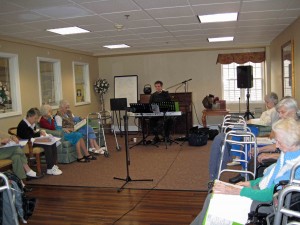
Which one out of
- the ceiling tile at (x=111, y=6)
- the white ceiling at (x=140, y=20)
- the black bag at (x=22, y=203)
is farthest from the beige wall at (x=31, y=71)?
the black bag at (x=22, y=203)

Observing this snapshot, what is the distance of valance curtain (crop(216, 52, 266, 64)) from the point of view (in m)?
8.85

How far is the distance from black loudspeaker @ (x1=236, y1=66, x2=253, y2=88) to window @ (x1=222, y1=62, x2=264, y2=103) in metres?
1.22

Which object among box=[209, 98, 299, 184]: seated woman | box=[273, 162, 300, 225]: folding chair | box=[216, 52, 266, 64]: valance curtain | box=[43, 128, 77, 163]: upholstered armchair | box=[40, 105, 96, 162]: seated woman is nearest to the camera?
box=[273, 162, 300, 225]: folding chair

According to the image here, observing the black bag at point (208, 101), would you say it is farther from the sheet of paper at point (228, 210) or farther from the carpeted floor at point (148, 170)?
the sheet of paper at point (228, 210)

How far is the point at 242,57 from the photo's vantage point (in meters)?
8.92

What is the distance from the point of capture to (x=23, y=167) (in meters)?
4.60

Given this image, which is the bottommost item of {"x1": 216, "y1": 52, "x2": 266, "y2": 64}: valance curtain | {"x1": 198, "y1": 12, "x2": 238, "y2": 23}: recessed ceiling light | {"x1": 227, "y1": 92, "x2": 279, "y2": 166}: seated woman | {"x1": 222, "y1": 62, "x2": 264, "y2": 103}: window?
{"x1": 227, "y1": 92, "x2": 279, "y2": 166}: seated woman

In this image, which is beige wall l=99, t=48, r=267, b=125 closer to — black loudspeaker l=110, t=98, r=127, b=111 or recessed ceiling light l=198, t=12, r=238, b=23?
black loudspeaker l=110, t=98, r=127, b=111

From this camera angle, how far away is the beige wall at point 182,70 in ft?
30.4

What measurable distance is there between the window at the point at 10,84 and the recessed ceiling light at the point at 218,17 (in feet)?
12.5

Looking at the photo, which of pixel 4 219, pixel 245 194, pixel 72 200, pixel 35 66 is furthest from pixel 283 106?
pixel 35 66

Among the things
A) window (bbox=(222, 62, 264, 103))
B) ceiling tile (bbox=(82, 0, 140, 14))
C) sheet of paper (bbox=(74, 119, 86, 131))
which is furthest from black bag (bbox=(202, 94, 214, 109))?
ceiling tile (bbox=(82, 0, 140, 14))

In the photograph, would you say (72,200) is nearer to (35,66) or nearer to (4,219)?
(4,219)

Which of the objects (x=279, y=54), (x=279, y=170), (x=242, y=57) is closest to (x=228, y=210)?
(x=279, y=170)
